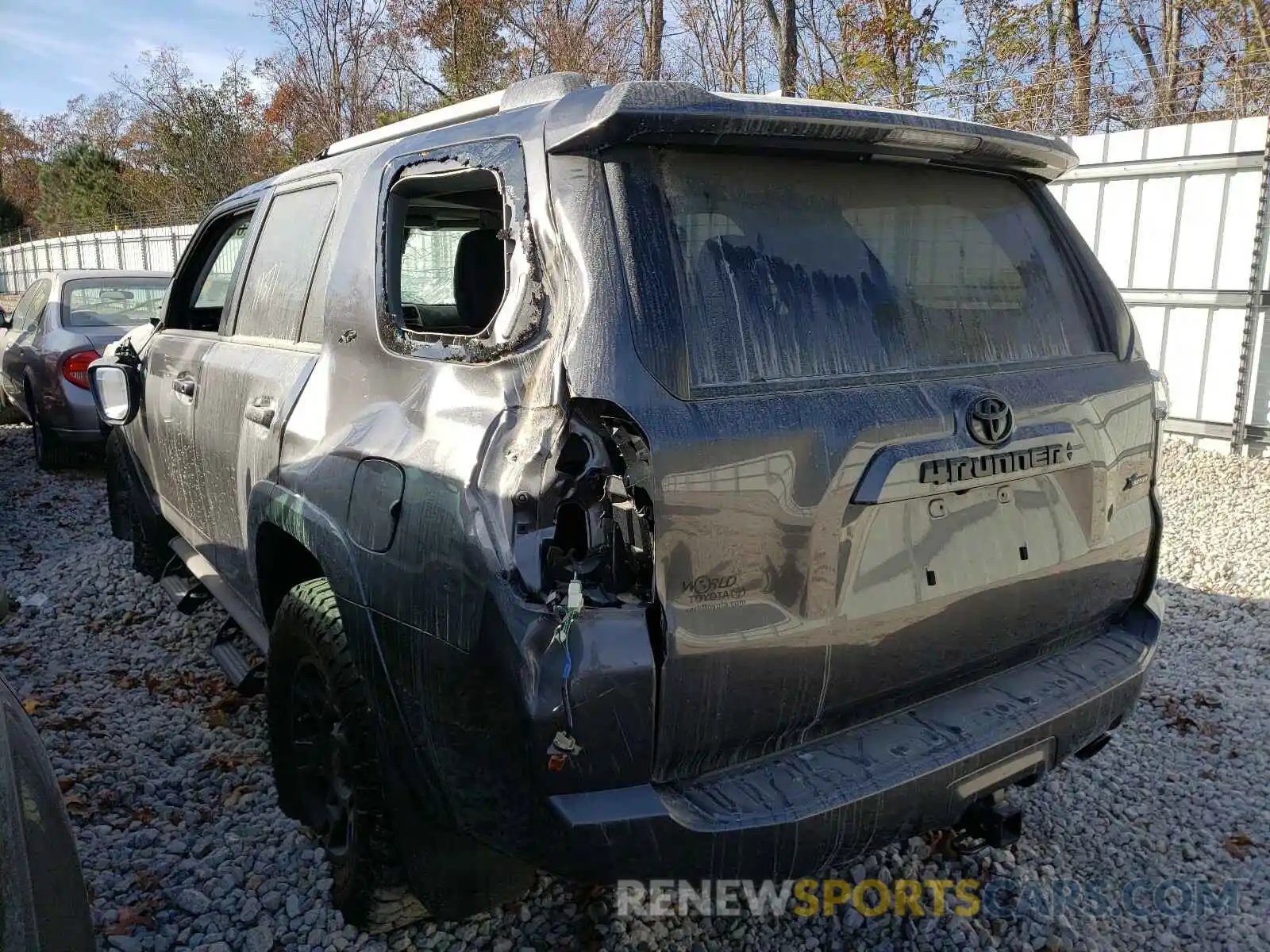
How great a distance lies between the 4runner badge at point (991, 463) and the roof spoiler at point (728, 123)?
74cm

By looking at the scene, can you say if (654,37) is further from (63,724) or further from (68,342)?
(63,724)

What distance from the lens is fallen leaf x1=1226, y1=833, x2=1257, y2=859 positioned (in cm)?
295

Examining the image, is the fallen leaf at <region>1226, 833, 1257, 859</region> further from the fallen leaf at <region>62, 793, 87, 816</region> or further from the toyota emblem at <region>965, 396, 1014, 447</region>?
the fallen leaf at <region>62, 793, 87, 816</region>

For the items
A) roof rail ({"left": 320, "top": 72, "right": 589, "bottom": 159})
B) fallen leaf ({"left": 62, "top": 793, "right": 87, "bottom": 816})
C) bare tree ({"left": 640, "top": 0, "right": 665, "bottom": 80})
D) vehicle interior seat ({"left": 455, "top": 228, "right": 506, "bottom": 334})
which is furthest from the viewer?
bare tree ({"left": 640, "top": 0, "right": 665, "bottom": 80})

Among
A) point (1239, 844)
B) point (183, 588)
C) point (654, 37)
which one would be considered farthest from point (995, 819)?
point (654, 37)

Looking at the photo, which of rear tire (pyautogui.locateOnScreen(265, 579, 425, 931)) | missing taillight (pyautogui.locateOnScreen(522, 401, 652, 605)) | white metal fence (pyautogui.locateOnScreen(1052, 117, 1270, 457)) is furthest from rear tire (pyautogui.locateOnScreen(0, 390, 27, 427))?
white metal fence (pyautogui.locateOnScreen(1052, 117, 1270, 457))

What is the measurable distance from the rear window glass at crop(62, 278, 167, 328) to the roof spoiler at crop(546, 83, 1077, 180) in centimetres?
716

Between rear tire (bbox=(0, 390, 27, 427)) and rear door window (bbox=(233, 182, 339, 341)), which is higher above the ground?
rear door window (bbox=(233, 182, 339, 341))

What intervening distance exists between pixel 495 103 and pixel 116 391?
329cm

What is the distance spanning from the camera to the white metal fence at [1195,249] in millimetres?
7445

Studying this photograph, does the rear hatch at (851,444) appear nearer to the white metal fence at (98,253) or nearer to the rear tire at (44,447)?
the rear tire at (44,447)

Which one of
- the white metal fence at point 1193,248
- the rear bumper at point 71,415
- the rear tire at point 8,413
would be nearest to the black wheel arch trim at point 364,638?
the rear bumper at point 71,415

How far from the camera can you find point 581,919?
256cm

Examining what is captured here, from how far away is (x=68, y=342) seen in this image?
7.67 metres
